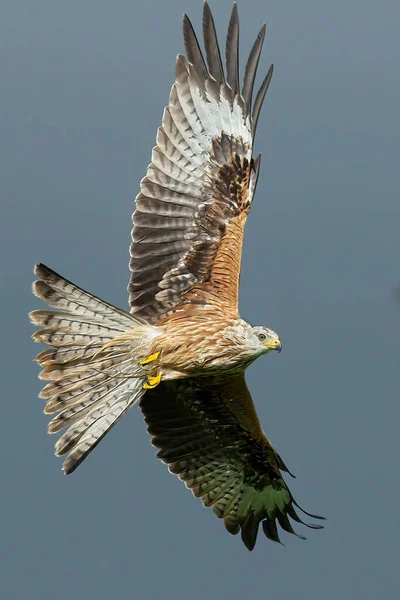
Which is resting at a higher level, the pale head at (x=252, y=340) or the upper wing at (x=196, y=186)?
the upper wing at (x=196, y=186)

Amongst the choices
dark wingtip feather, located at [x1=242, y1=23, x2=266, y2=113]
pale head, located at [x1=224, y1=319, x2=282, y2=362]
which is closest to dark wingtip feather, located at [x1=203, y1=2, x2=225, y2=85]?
dark wingtip feather, located at [x1=242, y1=23, x2=266, y2=113]

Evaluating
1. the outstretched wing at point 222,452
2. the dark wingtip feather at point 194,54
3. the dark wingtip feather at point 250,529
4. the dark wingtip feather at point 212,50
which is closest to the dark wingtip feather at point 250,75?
the dark wingtip feather at point 212,50

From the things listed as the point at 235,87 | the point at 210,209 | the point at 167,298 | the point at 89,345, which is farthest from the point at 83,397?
the point at 235,87

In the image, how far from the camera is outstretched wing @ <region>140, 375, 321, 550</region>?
960 centimetres

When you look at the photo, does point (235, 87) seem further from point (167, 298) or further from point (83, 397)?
point (83, 397)

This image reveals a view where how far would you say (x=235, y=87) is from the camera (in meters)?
9.52

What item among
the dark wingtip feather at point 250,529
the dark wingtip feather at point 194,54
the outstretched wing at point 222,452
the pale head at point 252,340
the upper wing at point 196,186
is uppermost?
the dark wingtip feather at point 194,54

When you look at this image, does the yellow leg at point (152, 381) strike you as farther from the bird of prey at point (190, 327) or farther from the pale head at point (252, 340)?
the pale head at point (252, 340)

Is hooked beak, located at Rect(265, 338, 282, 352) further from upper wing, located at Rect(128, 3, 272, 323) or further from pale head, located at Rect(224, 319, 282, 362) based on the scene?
upper wing, located at Rect(128, 3, 272, 323)

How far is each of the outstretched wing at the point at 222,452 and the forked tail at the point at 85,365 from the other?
745 millimetres

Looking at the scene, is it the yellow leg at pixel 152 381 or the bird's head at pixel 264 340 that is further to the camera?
the yellow leg at pixel 152 381

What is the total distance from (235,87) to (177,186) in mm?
935

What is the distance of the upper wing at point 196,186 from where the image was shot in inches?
363

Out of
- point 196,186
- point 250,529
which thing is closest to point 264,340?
point 196,186
